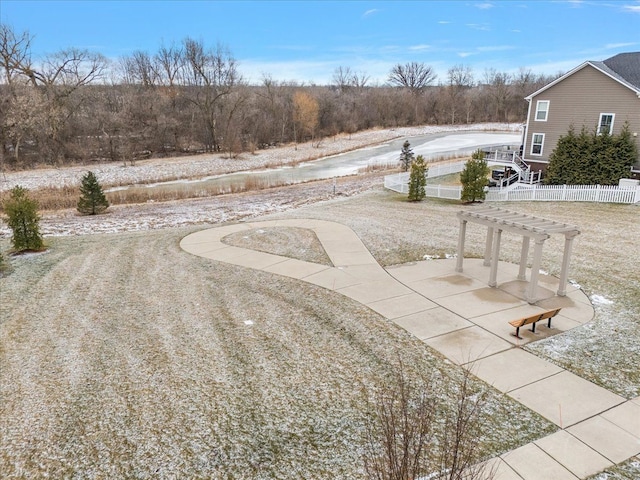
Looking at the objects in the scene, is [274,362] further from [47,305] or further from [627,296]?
[627,296]

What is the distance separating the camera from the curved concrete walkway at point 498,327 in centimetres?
499

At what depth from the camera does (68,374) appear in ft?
22.0

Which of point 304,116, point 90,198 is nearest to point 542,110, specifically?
point 90,198

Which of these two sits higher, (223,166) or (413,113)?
(413,113)

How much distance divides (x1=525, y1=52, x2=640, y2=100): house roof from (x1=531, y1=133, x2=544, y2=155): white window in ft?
7.15

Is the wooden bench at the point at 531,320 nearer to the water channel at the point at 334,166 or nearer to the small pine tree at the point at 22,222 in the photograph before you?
the small pine tree at the point at 22,222

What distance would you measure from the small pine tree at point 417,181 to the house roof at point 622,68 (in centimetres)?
887

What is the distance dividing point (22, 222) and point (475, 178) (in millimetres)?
17678

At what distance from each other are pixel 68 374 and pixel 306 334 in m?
3.94

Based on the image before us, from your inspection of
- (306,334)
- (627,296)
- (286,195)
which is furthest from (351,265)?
(286,195)

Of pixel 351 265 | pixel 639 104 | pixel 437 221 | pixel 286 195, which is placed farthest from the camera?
pixel 286 195

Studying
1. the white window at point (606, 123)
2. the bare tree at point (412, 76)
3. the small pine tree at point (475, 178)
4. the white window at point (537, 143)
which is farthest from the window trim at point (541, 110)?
the bare tree at point (412, 76)

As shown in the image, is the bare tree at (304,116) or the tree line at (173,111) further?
the bare tree at (304,116)

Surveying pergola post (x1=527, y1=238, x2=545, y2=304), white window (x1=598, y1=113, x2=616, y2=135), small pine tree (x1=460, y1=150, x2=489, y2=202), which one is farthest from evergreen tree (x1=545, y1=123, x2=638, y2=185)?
pergola post (x1=527, y1=238, x2=545, y2=304)
